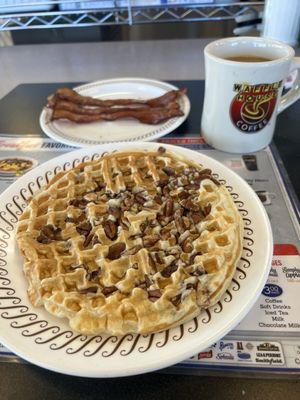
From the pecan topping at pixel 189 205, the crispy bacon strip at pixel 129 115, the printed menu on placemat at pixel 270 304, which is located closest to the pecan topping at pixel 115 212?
the pecan topping at pixel 189 205

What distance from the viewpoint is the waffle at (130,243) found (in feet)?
1.46

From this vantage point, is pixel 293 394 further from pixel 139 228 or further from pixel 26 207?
pixel 26 207

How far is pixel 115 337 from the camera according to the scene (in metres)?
0.43

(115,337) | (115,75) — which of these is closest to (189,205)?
(115,337)

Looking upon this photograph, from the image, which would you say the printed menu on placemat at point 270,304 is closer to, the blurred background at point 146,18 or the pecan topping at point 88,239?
the pecan topping at point 88,239

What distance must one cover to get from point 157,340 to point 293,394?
0.17 metres

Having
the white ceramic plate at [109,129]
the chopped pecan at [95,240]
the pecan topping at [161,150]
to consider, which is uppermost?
the pecan topping at [161,150]

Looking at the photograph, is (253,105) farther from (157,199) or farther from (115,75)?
(115,75)

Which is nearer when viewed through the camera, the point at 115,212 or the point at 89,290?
the point at 89,290

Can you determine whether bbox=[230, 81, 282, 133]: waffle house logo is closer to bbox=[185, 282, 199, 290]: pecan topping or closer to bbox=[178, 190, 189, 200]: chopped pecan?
bbox=[178, 190, 189, 200]: chopped pecan

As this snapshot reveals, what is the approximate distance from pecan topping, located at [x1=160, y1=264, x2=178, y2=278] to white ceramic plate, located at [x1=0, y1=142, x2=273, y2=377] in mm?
74

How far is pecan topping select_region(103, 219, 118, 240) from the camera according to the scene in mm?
555

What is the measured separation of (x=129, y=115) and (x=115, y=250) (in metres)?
0.51

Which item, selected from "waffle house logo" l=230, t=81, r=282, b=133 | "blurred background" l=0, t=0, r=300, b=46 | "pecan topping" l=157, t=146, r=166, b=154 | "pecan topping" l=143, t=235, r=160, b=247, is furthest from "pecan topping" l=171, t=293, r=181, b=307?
"blurred background" l=0, t=0, r=300, b=46
